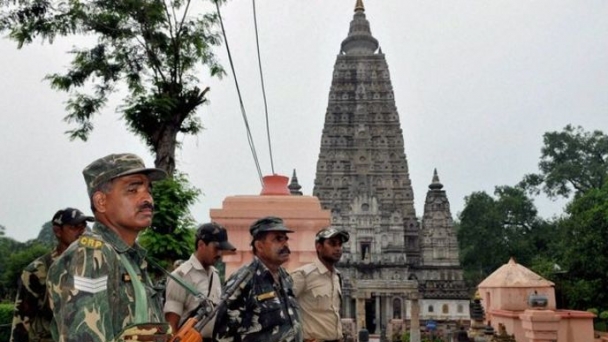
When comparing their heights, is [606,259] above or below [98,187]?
above

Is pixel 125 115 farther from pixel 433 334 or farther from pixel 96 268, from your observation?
pixel 433 334

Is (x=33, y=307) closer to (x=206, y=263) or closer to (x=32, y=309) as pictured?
(x=32, y=309)

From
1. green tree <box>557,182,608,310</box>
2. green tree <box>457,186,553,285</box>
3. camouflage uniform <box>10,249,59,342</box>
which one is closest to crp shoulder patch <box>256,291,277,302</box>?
camouflage uniform <box>10,249,59,342</box>

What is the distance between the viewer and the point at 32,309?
245 cm

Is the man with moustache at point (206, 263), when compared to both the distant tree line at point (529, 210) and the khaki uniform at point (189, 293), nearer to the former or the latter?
the khaki uniform at point (189, 293)

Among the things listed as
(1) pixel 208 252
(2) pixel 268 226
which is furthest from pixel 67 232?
(2) pixel 268 226

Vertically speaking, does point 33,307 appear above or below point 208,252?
below

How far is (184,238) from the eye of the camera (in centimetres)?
789

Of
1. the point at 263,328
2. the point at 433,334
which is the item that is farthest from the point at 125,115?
the point at 433,334

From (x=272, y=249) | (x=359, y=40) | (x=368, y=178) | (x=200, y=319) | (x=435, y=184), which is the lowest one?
(x=200, y=319)

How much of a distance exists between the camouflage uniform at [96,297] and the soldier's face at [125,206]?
0.26ft

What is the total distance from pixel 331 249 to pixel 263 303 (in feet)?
3.23

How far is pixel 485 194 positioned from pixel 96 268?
1686 inches

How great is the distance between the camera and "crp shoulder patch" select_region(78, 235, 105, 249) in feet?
5.20
